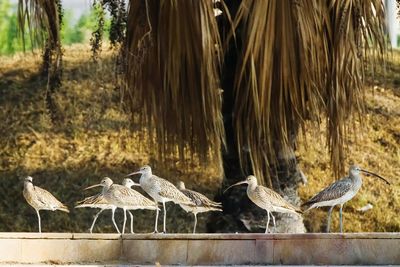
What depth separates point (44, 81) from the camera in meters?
19.8

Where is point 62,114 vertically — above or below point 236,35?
below

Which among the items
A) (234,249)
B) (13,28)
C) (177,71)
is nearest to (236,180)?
(177,71)

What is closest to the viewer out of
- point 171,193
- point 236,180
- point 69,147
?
point 171,193

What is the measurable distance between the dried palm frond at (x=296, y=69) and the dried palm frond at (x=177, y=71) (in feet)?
1.03

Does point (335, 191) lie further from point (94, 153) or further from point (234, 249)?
point (94, 153)

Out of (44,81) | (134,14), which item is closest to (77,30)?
(44,81)

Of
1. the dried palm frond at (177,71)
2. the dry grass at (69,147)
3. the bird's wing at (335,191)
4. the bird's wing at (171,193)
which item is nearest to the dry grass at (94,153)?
the dry grass at (69,147)

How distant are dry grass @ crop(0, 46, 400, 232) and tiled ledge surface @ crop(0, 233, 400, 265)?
21.2 feet

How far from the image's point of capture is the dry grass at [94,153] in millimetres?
16922

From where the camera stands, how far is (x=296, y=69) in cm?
1181

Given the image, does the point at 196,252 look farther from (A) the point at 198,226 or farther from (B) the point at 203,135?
(A) the point at 198,226

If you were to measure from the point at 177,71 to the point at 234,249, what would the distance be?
2.77 meters

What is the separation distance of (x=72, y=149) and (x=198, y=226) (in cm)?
289

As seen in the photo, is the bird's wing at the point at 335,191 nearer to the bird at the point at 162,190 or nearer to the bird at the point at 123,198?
the bird at the point at 162,190
